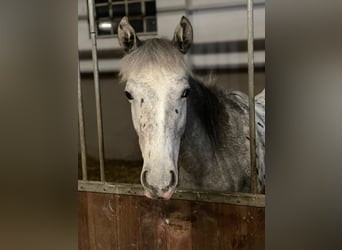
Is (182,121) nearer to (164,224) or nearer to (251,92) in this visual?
(251,92)

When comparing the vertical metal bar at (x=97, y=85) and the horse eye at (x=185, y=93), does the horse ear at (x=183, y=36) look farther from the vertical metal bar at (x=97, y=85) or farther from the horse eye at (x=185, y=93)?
the vertical metal bar at (x=97, y=85)

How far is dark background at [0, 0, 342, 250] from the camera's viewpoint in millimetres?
471

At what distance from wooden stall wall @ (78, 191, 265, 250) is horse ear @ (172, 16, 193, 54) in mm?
386

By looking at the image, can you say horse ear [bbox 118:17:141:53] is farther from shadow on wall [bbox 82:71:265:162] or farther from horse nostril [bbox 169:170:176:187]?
horse nostril [bbox 169:170:176:187]

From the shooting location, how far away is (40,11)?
2.06ft

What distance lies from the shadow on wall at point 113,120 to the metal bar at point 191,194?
81mm

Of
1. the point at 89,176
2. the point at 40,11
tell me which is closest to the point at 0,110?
the point at 40,11

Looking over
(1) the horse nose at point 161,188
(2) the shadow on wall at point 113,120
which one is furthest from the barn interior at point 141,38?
(1) the horse nose at point 161,188

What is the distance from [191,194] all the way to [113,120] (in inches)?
11.0

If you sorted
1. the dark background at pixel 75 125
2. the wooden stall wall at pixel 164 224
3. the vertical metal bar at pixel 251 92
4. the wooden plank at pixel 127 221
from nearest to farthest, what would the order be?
the dark background at pixel 75 125 → the vertical metal bar at pixel 251 92 → the wooden stall wall at pixel 164 224 → the wooden plank at pixel 127 221

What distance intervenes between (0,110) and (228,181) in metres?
0.54

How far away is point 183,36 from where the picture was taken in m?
0.73

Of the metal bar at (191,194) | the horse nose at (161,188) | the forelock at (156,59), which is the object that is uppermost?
the forelock at (156,59)

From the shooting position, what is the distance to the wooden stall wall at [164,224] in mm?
781
